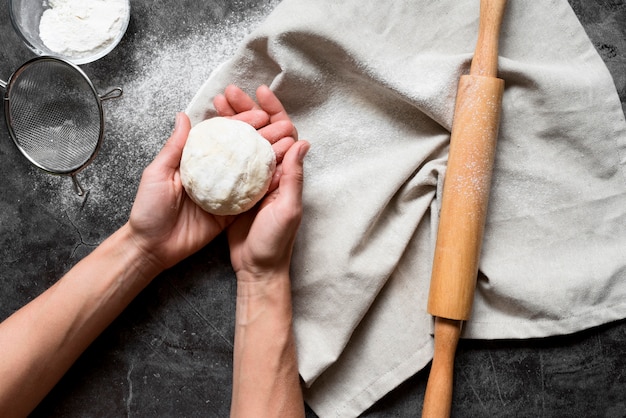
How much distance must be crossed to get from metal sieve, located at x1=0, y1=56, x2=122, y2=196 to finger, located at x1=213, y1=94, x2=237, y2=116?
292 millimetres

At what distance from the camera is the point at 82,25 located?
1449mm

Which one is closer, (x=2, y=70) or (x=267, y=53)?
(x=267, y=53)

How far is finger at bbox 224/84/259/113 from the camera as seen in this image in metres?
1.34

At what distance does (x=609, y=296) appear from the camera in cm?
140

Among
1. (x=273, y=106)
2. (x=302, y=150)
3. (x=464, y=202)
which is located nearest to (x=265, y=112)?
(x=273, y=106)

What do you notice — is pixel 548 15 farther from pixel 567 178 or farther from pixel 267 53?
pixel 267 53

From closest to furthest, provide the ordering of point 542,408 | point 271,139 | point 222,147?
point 222,147
point 271,139
point 542,408

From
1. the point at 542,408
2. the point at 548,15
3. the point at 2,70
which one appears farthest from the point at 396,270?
the point at 2,70

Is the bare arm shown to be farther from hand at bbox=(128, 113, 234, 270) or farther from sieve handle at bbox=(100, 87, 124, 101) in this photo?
sieve handle at bbox=(100, 87, 124, 101)

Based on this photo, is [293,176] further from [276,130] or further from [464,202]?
[464,202]

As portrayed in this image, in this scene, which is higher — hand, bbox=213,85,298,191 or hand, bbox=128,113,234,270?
hand, bbox=213,85,298,191

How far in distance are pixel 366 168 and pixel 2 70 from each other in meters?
0.99

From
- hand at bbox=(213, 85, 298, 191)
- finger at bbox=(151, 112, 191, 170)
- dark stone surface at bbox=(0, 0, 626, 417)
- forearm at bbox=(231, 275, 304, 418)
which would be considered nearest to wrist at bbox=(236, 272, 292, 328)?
forearm at bbox=(231, 275, 304, 418)

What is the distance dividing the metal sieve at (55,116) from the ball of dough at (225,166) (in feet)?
1.12
